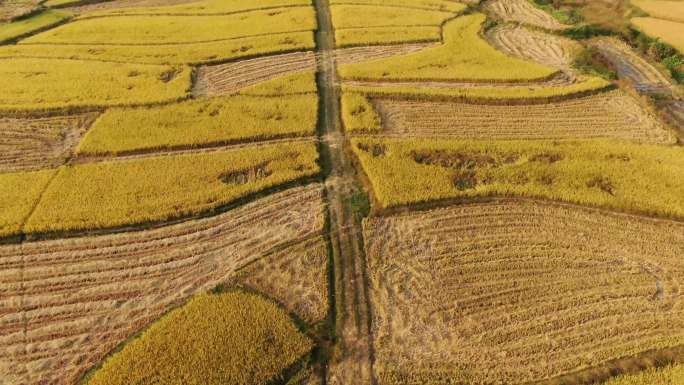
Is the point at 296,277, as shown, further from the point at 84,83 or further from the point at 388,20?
the point at 388,20

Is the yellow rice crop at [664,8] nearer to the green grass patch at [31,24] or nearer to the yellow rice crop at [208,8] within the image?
the yellow rice crop at [208,8]

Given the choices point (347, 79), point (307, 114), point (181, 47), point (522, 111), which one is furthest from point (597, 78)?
point (181, 47)

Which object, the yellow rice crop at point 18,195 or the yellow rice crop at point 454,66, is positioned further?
the yellow rice crop at point 454,66

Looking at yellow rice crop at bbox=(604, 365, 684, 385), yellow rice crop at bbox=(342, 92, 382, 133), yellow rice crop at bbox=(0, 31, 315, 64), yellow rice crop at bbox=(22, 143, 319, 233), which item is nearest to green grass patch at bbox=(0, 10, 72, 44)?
yellow rice crop at bbox=(0, 31, 315, 64)

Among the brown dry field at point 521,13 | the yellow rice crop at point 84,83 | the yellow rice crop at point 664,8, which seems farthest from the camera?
the brown dry field at point 521,13

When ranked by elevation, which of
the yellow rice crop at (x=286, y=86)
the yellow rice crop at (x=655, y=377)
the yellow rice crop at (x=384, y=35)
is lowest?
the yellow rice crop at (x=655, y=377)

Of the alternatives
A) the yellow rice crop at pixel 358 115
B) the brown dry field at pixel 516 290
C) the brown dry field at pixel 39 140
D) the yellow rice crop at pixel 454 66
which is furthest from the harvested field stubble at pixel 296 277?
the yellow rice crop at pixel 454 66
